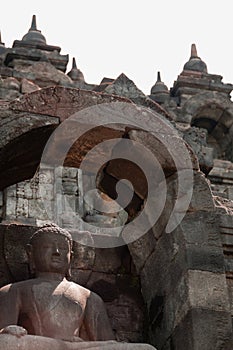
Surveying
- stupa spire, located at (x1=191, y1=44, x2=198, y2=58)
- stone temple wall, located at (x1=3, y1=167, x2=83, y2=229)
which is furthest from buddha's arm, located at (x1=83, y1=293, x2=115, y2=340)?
stupa spire, located at (x1=191, y1=44, x2=198, y2=58)

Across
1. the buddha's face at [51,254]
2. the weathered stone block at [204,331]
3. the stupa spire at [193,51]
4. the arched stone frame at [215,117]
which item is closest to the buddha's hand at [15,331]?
the buddha's face at [51,254]

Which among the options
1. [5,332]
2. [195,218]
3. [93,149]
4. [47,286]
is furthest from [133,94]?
[5,332]

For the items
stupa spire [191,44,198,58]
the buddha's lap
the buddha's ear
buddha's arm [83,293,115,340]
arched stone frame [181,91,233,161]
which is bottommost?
the buddha's lap

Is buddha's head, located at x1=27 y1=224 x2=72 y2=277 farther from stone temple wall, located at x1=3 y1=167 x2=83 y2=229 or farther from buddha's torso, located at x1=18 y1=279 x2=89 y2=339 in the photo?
stone temple wall, located at x1=3 y1=167 x2=83 y2=229

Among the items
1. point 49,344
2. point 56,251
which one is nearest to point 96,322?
point 56,251

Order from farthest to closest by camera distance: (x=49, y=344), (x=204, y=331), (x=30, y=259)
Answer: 1. (x=30, y=259)
2. (x=204, y=331)
3. (x=49, y=344)

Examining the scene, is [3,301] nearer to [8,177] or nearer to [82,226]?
[8,177]

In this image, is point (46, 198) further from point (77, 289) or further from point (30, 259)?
point (77, 289)

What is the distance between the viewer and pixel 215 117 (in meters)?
25.1

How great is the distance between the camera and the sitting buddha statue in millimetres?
8516

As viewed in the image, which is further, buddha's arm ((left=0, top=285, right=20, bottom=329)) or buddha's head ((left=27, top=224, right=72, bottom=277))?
→ buddha's head ((left=27, top=224, right=72, bottom=277))

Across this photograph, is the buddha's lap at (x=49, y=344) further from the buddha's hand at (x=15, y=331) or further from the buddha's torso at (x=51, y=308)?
the buddha's torso at (x=51, y=308)

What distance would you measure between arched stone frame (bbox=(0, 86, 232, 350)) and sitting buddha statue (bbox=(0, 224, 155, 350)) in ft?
1.93

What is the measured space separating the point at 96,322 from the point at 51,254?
0.71 metres
